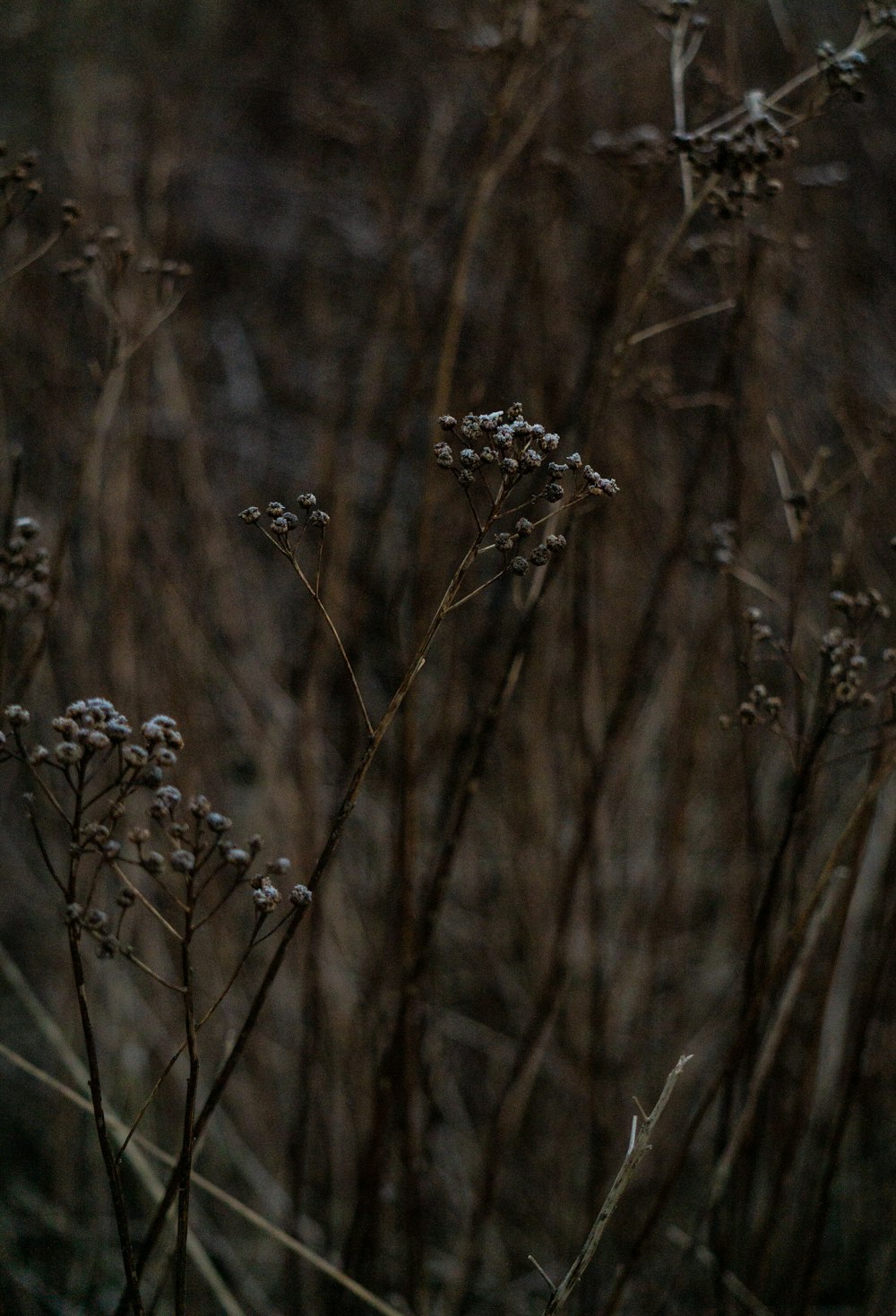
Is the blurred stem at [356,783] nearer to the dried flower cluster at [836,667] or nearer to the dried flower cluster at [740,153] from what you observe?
the dried flower cluster at [836,667]

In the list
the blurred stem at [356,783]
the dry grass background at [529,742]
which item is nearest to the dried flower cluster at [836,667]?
the dry grass background at [529,742]

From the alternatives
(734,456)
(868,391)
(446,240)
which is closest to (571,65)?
(446,240)

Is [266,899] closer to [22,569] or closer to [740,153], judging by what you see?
[22,569]

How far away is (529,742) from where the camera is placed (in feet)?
6.21

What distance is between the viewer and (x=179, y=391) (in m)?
1.98

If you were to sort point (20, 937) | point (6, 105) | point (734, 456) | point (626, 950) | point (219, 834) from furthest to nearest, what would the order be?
point (6, 105) → point (20, 937) → point (626, 950) → point (734, 456) → point (219, 834)

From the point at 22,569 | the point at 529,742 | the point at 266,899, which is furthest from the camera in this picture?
the point at 529,742

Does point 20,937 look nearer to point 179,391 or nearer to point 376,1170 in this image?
point 179,391

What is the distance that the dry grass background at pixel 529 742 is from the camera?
1234mm

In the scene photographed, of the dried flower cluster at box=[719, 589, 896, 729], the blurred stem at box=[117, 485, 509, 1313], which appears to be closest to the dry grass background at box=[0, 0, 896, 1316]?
the dried flower cluster at box=[719, 589, 896, 729]

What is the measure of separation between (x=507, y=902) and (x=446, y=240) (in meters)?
1.74

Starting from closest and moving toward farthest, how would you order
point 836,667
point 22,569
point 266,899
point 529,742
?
point 266,899, point 836,667, point 22,569, point 529,742

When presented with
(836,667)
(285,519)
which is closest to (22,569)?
(285,519)

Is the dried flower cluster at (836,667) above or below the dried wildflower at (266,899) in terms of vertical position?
above
